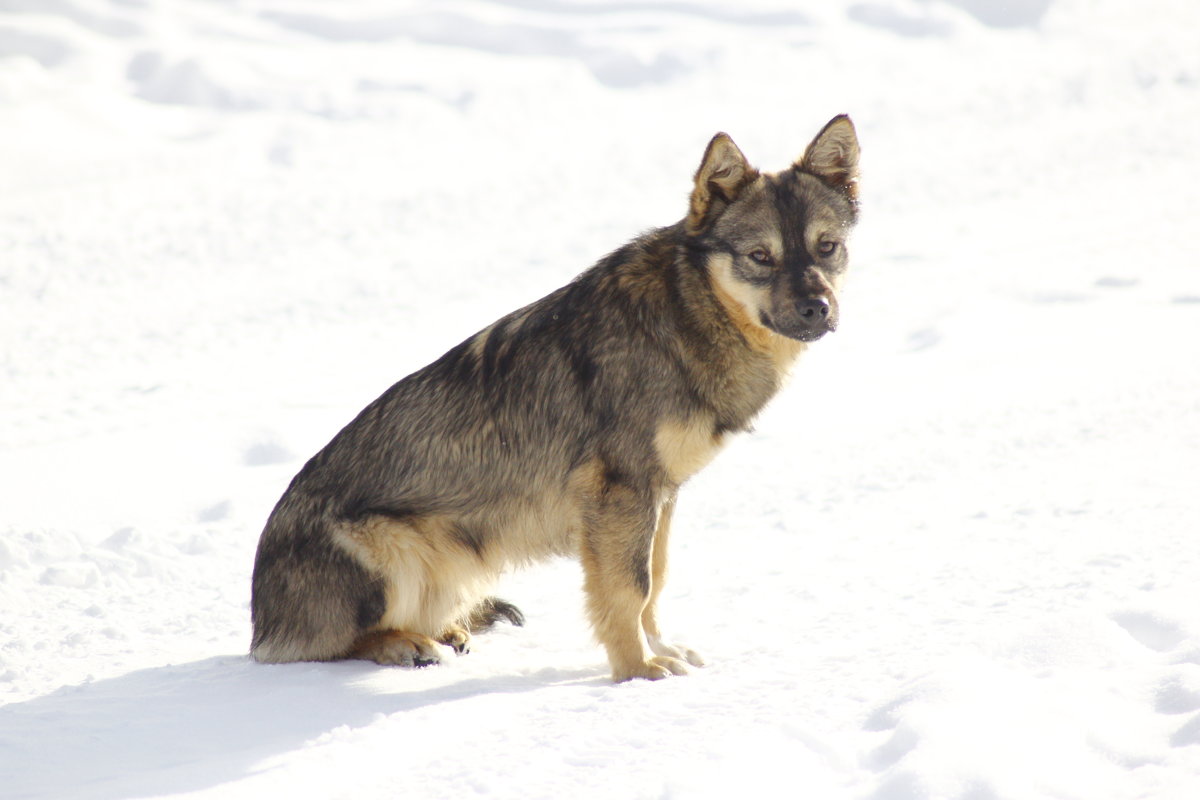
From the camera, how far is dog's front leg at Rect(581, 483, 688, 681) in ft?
14.1

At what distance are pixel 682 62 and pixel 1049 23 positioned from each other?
4.67m

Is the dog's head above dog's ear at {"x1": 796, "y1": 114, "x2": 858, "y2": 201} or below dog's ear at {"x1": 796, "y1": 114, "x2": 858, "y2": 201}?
below

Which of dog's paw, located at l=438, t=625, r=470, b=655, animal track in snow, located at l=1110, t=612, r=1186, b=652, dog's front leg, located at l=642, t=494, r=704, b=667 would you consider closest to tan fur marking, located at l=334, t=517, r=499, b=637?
dog's paw, located at l=438, t=625, r=470, b=655

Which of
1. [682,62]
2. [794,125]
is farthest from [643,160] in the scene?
[682,62]

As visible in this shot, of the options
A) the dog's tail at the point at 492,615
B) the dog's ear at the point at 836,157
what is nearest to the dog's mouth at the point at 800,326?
the dog's ear at the point at 836,157

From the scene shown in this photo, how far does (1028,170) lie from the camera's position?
1172 centimetres

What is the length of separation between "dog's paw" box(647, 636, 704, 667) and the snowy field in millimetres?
196

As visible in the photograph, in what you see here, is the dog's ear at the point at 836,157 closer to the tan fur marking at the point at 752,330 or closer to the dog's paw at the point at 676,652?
the tan fur marking at the point at 752,330

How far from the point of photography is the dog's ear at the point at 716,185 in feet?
14.9

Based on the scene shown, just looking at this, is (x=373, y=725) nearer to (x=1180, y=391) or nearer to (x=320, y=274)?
(x=1180, y=391)

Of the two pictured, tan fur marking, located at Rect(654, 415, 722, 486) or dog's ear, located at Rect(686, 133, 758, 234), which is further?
dog's ear, located at Rect(686, 133, 758, 234)

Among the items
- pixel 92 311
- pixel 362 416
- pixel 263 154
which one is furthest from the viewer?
pixel 263 154

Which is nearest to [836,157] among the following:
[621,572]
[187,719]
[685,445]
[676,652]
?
[685,445]

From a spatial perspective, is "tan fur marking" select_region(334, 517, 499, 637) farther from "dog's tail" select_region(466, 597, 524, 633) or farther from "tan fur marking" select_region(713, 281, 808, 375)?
"tan fur marking" select_region(713, 281, 808, 375)
